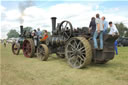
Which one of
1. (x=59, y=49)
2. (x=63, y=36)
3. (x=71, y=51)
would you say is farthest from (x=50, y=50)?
(x=71, y=51)

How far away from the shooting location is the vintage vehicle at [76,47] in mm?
5355

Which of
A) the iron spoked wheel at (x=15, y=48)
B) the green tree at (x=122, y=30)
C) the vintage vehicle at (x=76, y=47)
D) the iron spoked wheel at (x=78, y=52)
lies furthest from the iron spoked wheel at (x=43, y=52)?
the green tree at (x=122, y=30)

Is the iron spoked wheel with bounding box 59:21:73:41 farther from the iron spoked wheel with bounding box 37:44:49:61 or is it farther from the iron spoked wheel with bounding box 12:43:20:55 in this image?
the iron spoked wheel with bounding box 12:43:20:55

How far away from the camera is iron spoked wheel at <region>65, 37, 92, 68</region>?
5.27 meters

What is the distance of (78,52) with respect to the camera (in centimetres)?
571

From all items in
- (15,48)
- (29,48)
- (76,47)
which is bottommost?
(15,48)

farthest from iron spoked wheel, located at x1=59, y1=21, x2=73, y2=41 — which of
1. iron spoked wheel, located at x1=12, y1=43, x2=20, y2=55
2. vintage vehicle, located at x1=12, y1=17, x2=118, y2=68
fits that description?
iron spoked wheel, located at x1=12, y1=43, x2=20, y2=55

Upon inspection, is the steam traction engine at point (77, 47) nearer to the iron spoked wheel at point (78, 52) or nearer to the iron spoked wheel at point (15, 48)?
the iron spoked wheel at point (78, 52)

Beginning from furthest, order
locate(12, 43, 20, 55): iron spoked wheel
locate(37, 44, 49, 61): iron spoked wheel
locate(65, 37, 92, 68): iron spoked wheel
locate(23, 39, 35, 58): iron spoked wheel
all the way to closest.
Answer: locate(12, 43, 20, 55): iron spoked wheel < locate(23, 39, 35, 58): iron spoked wheel < locate(37, 44, 49, 61): iron spoked wheel < locate(65, 37, 92, 68): iron spoked wheel

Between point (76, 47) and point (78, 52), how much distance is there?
35 cm

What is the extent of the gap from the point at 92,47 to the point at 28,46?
17.4 feet

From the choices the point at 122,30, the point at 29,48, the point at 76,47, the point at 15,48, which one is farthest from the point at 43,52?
the point at 122,30

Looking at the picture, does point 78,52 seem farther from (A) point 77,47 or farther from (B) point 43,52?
(B) point 43,52

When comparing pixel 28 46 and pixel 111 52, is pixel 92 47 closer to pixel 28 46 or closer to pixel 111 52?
pixel 111 52
